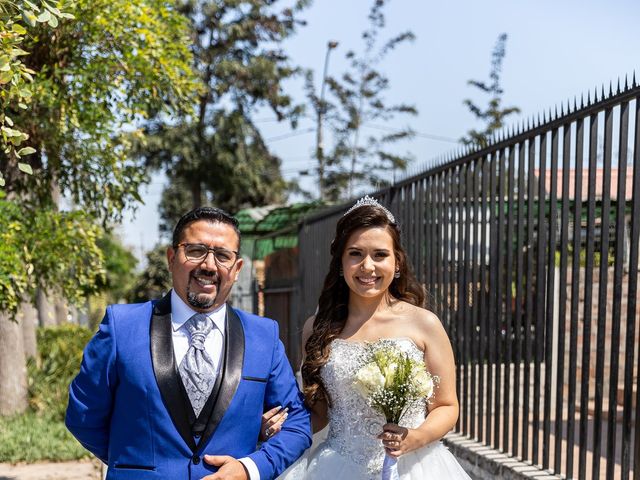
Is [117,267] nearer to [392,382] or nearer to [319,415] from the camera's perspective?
[319,415]

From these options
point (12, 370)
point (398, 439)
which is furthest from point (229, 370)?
point (12, 370)

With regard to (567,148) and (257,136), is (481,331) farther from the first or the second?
(257,136)

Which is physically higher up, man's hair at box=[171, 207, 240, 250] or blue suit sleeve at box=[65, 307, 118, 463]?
man's hair at box=[171, 207, 240, 250]

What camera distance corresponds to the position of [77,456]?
813cm

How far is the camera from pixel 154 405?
263 centimetres

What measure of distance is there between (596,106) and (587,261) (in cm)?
81

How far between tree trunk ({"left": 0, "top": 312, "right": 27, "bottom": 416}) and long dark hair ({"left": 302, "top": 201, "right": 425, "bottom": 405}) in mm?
6555

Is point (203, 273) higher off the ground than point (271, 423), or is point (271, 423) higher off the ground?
point (203, 273)

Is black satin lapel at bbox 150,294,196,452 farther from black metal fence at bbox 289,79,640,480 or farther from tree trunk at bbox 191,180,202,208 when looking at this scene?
tree trunk at bbox 191,180,202,208

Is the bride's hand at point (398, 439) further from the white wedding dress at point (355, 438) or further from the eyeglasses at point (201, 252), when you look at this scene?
the eyeglasses at point (201, 252)

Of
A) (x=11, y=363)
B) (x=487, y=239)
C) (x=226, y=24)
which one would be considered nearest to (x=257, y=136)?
(x=226, y=24)

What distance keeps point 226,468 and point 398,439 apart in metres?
0.76

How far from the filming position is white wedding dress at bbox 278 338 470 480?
3.49 metres

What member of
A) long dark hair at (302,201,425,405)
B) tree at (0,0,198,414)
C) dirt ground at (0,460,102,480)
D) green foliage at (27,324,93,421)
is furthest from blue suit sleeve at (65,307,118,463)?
green foliage at (27,324,93,421)
